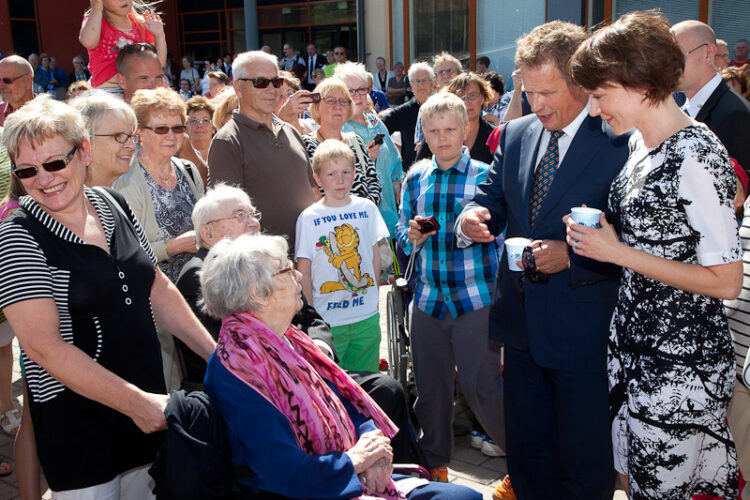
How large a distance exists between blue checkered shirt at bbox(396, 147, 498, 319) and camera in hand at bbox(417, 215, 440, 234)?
18 cm

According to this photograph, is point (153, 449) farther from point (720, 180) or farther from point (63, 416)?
point (720, 180)

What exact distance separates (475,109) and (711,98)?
1697 mm

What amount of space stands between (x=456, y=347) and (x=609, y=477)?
44.1 inches

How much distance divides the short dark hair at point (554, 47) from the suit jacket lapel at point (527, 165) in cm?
29

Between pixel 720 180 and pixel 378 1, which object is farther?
pixel 378 1

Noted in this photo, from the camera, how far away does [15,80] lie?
17.9 feet

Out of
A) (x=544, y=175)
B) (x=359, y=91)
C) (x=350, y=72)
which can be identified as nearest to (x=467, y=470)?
(x=544, y=175)

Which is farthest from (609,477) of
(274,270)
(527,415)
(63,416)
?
(63,416)

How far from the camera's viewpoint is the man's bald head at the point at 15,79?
212 inches

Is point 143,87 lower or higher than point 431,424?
higher

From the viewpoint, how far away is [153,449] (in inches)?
92.3

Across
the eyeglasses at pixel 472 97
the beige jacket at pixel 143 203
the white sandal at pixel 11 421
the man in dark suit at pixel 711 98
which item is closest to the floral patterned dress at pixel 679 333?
the man in dark suit at pixel 711 98

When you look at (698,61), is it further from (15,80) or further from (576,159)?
(15,80)

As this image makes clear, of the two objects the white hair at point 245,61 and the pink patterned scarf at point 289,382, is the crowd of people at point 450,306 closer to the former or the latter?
the pink patterned scarf at point 289,382
